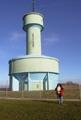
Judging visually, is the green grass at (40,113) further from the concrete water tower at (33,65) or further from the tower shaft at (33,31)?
the tower shaft at (33,31)

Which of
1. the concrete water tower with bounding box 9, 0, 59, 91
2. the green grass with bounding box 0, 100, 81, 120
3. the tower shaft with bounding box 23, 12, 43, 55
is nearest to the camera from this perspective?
the green grass with bounding box 0, 100, 81, 120

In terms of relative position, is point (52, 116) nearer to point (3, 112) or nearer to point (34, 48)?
point (3, 112)

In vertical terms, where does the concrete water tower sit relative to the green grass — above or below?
above

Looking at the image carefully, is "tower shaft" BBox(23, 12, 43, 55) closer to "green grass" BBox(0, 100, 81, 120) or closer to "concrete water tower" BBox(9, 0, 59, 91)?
"concrete water tower" BBox(9, 0, 59, 91)

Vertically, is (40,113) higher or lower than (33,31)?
lower

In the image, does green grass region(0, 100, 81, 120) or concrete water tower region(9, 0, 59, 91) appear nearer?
green grass region(0, 100, 81, 120)

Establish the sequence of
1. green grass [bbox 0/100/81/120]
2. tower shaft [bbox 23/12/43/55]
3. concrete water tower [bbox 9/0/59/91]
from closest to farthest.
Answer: green grass [bbox 0/100/81/120], concrete water tower [bbox 9/0/59/91], tower shaft [bbox 23/12/43/55]

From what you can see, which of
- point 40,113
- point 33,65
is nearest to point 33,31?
point 33,65

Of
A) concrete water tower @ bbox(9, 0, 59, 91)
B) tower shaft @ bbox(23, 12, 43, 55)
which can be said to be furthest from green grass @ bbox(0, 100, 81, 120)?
tower shaft @ bbox(23, 12, 43, 55)

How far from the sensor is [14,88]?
2436 inches

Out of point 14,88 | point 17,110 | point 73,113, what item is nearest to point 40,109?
point 17,110

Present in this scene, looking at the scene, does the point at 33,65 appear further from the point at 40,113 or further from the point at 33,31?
the point at 40,113

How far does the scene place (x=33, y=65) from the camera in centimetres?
5784

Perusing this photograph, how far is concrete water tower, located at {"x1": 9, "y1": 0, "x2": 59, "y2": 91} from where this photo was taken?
190ft
